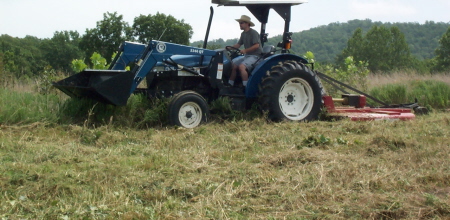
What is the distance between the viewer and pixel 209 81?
28.4ft

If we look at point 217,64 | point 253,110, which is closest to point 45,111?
point 217,64

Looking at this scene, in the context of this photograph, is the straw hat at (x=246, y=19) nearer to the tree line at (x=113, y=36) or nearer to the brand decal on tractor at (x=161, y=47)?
the brand decal on tractor at (x=161, y=47)

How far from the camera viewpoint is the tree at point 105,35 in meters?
35.8

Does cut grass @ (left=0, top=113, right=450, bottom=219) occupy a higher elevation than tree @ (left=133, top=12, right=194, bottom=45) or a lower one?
lower

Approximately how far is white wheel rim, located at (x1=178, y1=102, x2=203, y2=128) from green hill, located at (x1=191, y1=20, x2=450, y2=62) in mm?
58002

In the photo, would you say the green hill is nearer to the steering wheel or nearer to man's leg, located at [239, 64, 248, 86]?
the steering wheel

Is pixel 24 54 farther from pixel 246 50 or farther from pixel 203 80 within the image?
pixel 246 50

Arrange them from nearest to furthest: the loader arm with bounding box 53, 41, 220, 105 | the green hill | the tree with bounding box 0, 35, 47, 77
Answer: the loader arm with bounding box 53, 41, 220, 105, the tree with bounding box 0, 35, 47, 77, the green hill

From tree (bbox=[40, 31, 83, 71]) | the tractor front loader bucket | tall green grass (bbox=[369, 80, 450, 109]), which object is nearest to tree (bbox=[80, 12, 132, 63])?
tree (bbox=[40, 31, 83, 71])

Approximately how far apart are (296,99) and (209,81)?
1663 millimetres

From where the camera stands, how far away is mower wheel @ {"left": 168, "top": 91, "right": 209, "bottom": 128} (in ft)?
25.3

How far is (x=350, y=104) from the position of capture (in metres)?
10.2

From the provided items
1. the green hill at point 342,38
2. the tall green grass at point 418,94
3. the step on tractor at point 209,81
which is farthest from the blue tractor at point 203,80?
the green hill at point 342,38

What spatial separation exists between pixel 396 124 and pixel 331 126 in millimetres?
1096
